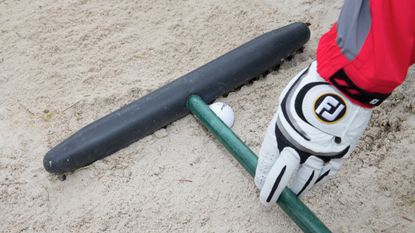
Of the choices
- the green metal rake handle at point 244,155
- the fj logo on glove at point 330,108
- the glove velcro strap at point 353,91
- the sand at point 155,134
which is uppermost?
the glove velcro strap at point 353,91

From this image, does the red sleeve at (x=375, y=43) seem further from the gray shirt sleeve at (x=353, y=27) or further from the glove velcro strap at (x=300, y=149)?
the glove velcro strap at (x=300, y=149)

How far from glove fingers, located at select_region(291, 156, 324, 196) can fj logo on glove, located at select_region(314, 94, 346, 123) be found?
129 millimetres

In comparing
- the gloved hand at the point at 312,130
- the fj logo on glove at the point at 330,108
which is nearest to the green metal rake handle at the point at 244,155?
the gloved hand at the point at 312,130

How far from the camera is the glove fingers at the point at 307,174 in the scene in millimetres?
1309

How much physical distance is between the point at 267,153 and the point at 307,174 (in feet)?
0.40

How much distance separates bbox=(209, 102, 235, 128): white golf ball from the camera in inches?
77.5

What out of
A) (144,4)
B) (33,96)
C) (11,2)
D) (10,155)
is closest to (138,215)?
(10,155)

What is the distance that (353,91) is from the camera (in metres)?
1.14

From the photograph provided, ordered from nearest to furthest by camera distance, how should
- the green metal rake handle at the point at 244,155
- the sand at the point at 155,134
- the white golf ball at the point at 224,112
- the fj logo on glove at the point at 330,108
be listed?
the fj logo on glove at the point at 330,108
the green metal rake handle at the point at 244,155
the sand at the point at 155,134
the white golf ball at the point at 224,112

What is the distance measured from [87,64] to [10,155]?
533 millimetres

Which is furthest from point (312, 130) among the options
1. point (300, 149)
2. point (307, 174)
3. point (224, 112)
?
point (224, 112)

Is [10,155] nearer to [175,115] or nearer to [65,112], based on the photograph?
[65,112]

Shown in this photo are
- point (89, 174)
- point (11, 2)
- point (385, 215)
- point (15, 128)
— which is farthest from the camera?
point (11, 2)

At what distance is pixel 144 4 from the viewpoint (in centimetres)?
252
